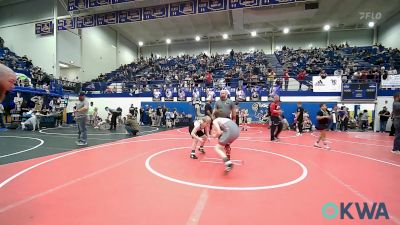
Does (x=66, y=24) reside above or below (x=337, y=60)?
above

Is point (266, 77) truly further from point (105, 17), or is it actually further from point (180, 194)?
point (180, 194)

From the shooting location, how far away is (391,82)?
Result: 16812 millimetres

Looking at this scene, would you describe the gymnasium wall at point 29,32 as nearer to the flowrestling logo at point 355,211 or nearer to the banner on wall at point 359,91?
the banner on wall at point 359,91

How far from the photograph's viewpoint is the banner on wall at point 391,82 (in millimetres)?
16578

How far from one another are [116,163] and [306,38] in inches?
1340

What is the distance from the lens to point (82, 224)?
2.82m

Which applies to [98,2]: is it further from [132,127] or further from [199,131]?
[199,131]

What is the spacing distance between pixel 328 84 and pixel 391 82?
3.97 meters

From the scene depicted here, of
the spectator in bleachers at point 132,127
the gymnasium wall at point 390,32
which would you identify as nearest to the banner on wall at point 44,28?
the spectator in bleachers at point 132,127

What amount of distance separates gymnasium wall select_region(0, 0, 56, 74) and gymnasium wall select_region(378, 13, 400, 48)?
36.7 m

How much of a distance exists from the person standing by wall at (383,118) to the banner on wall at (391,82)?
2012 millimetres

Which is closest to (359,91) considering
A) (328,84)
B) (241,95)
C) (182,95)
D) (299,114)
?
(328,84)

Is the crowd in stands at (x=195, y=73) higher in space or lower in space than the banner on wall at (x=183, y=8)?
lower

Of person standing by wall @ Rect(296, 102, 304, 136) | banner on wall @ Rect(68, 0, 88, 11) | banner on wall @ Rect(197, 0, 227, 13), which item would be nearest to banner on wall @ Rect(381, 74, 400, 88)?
person standing by wall @ Rect(296, 102, 304, 136)
